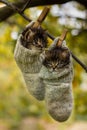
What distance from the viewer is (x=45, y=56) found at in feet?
6.49

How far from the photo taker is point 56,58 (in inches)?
78.2

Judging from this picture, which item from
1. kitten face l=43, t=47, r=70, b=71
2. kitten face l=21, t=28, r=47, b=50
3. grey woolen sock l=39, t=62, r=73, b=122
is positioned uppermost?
kitten face l=21, t=28, r=47, b=50

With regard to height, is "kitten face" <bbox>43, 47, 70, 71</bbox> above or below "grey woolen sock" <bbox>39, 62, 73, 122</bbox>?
above

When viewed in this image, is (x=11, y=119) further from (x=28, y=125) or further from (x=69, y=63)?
(x=69, y=63)

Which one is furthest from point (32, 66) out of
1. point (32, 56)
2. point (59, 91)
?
point (59, 91)

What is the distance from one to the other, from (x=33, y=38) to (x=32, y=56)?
0.06m

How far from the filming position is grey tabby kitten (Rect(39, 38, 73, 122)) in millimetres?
1956

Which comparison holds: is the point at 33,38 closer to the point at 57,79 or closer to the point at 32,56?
the point at 32,56

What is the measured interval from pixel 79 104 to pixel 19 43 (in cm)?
258

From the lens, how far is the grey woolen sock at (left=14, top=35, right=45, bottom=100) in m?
2.01

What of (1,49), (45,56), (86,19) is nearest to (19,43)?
(45,56)

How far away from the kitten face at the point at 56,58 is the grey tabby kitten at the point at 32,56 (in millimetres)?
40

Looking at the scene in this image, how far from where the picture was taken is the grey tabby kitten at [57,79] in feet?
6.42

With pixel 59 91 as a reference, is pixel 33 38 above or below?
above
